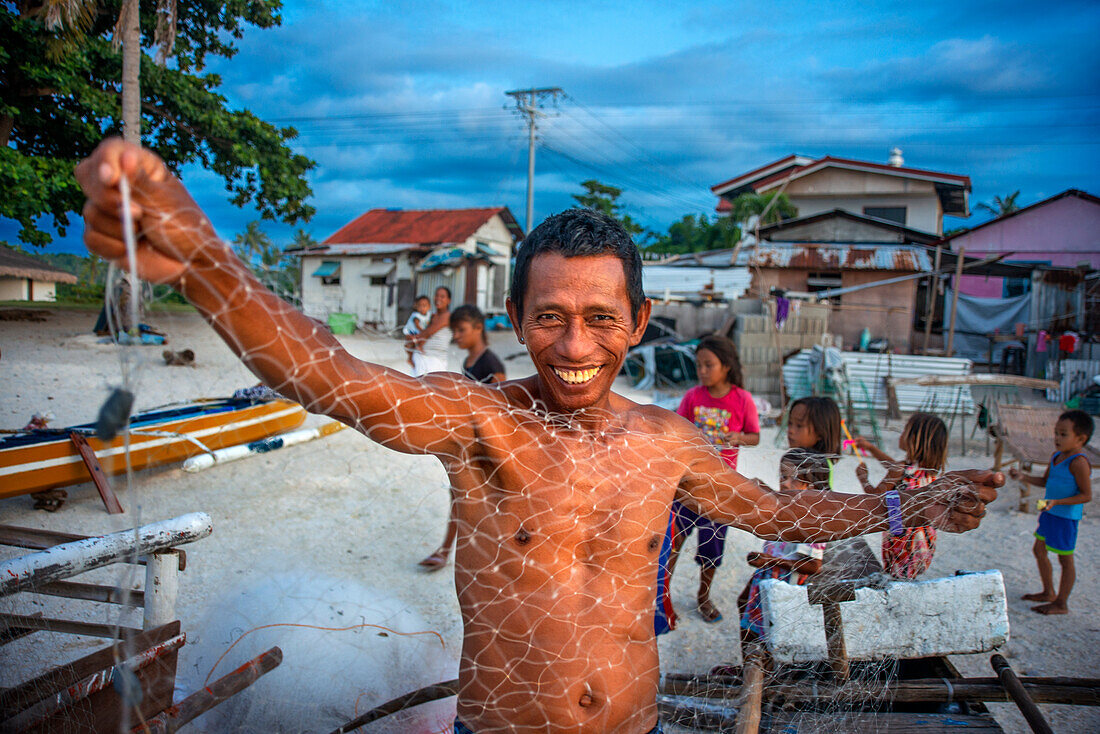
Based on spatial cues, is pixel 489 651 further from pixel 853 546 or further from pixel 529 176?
pixel 529 176

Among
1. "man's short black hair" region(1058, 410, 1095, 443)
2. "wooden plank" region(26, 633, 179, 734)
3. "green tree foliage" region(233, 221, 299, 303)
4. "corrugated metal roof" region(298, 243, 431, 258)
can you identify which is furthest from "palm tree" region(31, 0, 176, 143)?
"corrugated metal roof" region(298, 243, 431, 258)

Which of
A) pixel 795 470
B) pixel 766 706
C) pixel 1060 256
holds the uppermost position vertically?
pixel 1060 256

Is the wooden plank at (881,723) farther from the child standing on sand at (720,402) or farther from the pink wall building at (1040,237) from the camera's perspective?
the pink wall building at (1040,237)

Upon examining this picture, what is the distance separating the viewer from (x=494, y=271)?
25.4 metres

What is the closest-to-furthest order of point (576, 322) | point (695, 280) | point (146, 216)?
point (146, 216)
point (576, 322)
point (695, 280)

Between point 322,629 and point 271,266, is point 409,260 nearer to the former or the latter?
point 322,629

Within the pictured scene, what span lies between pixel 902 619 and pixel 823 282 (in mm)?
14801

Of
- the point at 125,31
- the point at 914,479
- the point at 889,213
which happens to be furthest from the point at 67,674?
the point at 889,213

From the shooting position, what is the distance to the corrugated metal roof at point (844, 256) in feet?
49.9

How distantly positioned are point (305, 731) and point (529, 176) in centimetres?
2309

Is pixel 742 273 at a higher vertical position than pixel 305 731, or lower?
higher

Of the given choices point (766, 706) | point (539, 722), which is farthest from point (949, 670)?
point (539, 722)

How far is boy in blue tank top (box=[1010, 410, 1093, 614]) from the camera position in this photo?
4055 mm

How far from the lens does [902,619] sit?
2.46 meters
